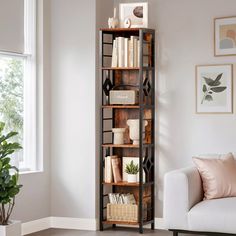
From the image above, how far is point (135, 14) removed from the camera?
6391 mm

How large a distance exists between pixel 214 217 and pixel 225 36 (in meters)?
1.96

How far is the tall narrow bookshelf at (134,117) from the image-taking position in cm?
625

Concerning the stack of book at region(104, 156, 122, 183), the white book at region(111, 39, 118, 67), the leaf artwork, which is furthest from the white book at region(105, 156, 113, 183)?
the leaf artwork

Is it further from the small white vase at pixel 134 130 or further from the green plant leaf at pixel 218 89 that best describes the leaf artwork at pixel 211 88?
the small white vase at pixel 134 130

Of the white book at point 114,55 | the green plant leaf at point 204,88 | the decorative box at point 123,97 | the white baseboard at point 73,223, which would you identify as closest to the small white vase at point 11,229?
the white baseboard at point 73,223

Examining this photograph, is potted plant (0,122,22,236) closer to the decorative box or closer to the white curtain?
the white curtain

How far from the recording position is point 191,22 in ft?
21.1

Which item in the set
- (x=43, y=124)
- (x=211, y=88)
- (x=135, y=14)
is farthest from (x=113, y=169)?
(x=135, y=14)

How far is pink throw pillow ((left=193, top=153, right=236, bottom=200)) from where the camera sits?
5676 millimetres

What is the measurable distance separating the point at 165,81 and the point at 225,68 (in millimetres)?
665

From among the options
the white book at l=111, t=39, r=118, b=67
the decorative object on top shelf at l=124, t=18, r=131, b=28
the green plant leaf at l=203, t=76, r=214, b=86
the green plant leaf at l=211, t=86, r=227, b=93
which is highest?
the decorative object on top shelf at l=124, t=18, r=131, b=28

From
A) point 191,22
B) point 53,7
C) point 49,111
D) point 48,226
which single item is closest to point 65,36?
point 53,7

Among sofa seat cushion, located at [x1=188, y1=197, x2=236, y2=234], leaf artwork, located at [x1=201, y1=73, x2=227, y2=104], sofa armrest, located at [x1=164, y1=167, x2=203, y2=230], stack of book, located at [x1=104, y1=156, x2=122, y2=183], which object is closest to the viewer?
sofa seat cushion, located at [x1=188, y1=197, x2=236, y2=234]

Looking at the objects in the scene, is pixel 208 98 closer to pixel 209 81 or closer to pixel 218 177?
pixel 209 81
